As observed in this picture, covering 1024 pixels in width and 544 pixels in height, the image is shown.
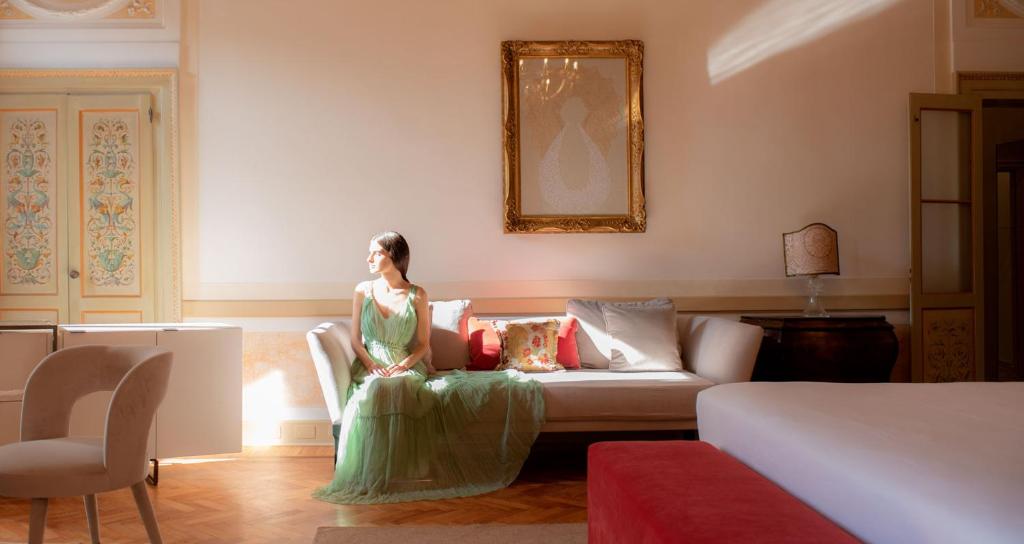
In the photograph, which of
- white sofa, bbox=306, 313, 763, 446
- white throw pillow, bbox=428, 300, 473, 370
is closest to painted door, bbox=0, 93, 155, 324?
white sofa, bbox=306, 313, 763, 446

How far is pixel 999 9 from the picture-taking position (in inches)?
211

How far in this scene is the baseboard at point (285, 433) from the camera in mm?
5137

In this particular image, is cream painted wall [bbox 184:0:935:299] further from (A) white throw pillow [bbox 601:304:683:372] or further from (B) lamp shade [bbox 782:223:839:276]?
(A) white throw pillow [bbox 601:304:683:372]

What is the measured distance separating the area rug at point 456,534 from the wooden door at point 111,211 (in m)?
2.67

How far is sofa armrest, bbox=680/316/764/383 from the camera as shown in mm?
4324

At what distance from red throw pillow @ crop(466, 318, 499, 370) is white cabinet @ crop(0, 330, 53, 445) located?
221 cm

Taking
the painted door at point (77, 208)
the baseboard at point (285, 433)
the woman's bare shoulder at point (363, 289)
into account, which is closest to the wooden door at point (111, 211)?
the painted door at point (77, 208)

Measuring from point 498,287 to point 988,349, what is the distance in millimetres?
5493

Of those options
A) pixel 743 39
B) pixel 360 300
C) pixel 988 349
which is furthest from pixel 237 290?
pixel 988 349

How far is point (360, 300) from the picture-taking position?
4527 mm

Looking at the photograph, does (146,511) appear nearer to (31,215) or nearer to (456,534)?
(456,534)

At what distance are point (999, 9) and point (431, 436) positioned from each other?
15.2 feet

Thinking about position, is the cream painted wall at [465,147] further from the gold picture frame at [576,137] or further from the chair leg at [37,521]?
the chair leg at [37,521]

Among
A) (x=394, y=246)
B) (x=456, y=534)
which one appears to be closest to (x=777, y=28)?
(x=394, y=246)
